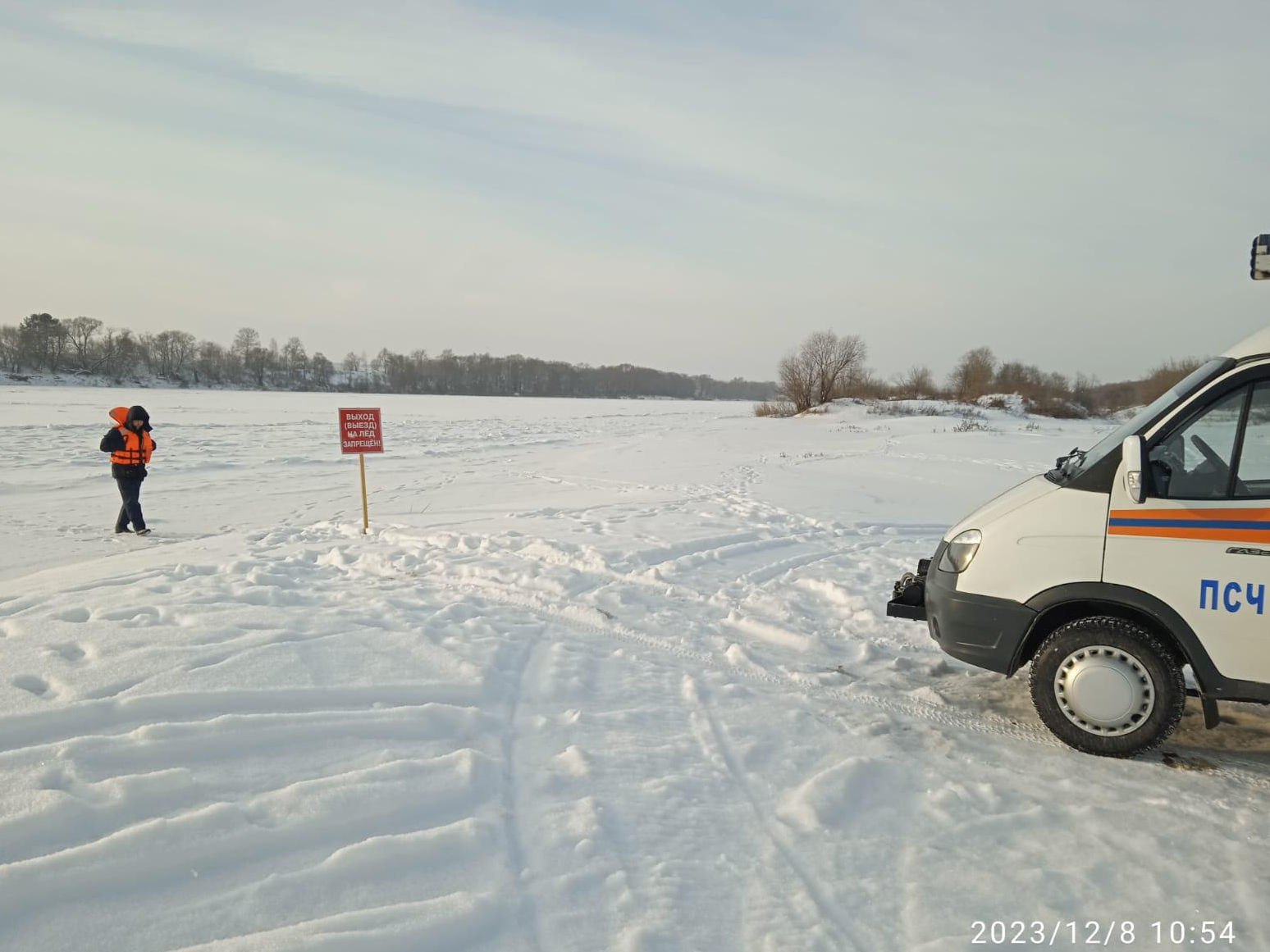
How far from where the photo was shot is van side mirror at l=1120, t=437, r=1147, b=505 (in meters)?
3.63

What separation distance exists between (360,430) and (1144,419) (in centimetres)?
899

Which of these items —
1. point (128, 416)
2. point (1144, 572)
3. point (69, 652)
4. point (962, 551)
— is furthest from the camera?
point (128, 416)

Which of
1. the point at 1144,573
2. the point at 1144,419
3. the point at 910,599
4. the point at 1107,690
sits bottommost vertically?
the point at 1107,690

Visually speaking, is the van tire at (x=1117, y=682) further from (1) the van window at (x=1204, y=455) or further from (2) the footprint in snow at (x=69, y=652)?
(2) the footprint in snow at (x=69, y=652)

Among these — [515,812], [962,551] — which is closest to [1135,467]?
[962,551]

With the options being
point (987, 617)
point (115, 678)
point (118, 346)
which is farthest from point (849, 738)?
point (118, 346)

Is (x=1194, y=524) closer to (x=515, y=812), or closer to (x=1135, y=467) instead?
(x=1135, y=467)

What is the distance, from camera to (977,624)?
4.21m

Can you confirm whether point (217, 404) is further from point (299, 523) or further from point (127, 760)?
point (127, 760)

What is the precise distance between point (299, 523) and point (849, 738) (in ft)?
31.5

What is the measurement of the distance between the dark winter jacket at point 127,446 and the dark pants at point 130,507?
0.32 feet

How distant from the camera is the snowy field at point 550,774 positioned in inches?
103

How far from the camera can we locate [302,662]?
4625 millimetres

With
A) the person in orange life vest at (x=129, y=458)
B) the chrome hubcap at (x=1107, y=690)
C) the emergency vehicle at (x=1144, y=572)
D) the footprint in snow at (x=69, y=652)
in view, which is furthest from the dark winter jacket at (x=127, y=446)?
the chrome hubcap at (x=1107, y=690)
